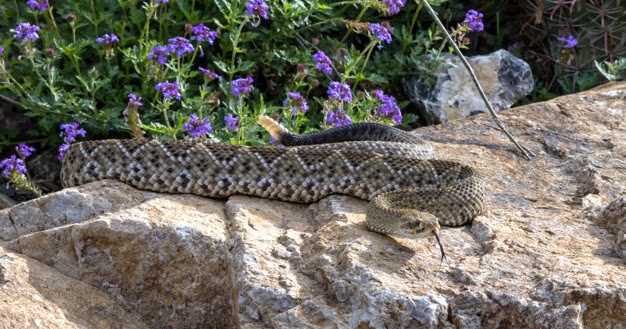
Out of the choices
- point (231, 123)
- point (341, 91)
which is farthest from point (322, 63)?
point (231, 123)

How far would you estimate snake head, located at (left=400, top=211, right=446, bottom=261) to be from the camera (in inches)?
162

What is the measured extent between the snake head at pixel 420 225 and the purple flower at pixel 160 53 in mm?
2381

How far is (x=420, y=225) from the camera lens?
4.13 metres

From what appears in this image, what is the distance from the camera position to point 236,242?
165 inches

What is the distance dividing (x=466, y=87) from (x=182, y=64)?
94.6 inches

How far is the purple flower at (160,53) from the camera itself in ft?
19.5

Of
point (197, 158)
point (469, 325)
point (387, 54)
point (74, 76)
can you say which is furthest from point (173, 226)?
point (387, 54)

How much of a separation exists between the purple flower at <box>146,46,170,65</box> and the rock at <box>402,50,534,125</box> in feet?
7.46

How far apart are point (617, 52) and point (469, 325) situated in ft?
16.4

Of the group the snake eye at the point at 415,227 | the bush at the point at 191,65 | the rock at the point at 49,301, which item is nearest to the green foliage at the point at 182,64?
the bush at the point at 191,65

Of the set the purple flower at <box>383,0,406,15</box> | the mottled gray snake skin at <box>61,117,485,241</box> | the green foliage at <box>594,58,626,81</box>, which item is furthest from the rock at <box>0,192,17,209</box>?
the green foliage at <box>594,58,626,81</box>

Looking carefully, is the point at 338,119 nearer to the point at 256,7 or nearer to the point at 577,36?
the point at 256,7

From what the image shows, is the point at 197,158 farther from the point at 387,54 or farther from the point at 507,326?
the point at 387,54

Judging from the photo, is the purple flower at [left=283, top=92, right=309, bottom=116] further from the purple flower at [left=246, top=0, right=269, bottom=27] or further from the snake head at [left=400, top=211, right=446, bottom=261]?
the snake head at [left=400, top=211, right=446, bottom=261]
